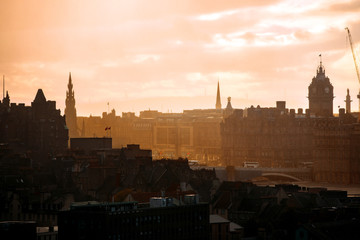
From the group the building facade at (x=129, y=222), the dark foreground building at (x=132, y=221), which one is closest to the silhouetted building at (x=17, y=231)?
the dark foreground building at (x=132, y=221)

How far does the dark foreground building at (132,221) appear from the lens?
115625 mm

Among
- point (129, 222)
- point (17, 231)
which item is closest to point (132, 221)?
point (129, 222)

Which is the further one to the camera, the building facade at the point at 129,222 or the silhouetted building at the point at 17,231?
the silhouetted building at the point at 17,231

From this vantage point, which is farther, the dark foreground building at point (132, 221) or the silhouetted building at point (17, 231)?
the silhouetted building at point (17, 231)

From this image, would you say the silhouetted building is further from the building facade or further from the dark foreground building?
the building facade

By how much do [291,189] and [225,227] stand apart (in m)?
49.7

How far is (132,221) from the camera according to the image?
117 meters

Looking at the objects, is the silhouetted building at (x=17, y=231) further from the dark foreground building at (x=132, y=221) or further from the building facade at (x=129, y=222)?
the building facade at (x=129, y=222)

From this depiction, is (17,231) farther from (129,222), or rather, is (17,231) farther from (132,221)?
(132,221)

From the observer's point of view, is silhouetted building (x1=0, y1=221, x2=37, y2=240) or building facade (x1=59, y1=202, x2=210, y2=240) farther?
silhouetted building (x1=0, y1=221, x2=37, y2=240)

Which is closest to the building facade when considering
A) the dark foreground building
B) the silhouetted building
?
the dark foreground building

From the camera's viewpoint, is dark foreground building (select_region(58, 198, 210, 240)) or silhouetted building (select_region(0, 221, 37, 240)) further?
silhouetted building (select_region(0, 221, 37, 240))

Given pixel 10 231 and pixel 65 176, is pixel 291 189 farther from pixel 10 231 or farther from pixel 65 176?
pixel 10 231

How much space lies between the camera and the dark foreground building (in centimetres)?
11562
